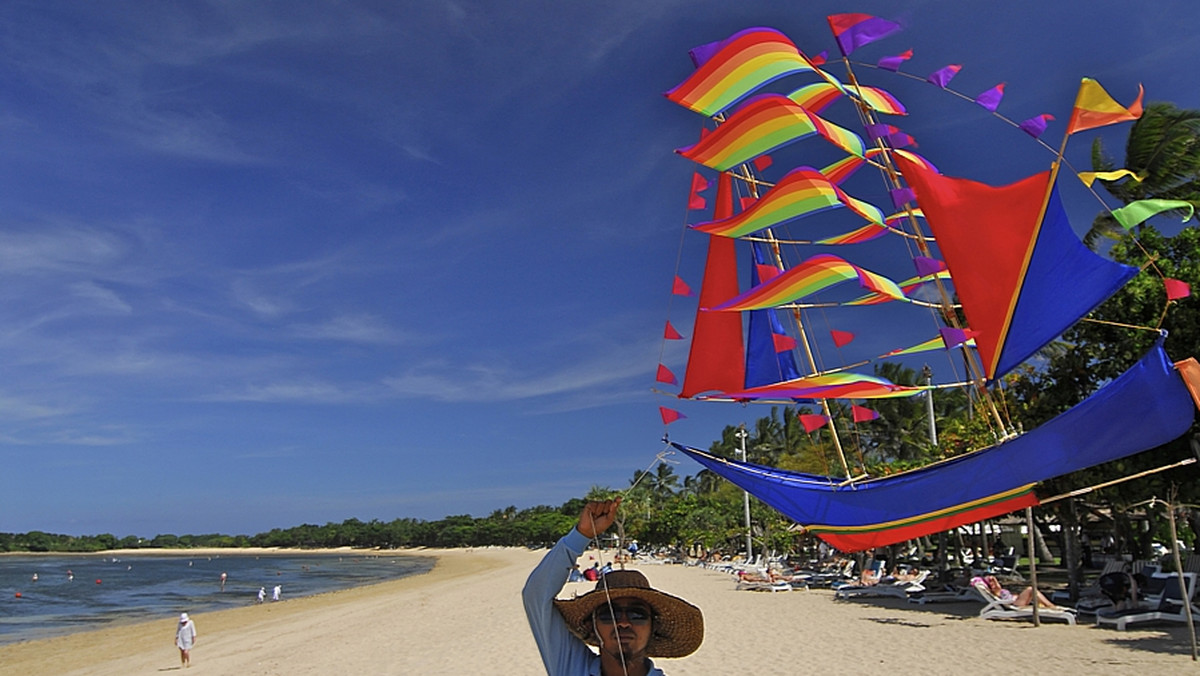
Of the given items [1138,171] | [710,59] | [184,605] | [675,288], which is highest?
[1138,171]

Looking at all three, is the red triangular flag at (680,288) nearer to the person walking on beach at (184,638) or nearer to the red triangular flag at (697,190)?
the red triangular flag at (697,190)

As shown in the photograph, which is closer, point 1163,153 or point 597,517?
point 597,517

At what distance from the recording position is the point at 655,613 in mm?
2447

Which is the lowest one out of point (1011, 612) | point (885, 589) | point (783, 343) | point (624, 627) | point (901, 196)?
point (885, 589)

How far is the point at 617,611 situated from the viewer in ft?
7.69

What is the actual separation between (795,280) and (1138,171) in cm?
1429

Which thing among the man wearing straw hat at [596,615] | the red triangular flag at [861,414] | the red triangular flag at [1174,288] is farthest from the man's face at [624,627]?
the red triangular flag at [861,414]

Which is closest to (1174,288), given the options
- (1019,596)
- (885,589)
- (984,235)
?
(984,235)

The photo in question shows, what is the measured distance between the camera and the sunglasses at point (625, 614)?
2.29m

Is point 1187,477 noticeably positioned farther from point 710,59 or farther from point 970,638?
point 710,59

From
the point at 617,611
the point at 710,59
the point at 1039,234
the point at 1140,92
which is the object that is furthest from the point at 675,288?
the point at 617,611

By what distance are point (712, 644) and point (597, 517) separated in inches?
481

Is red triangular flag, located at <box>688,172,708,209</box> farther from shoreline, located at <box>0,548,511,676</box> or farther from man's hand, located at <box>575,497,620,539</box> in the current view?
shoreline, located at <box>0,548,511,676</box>

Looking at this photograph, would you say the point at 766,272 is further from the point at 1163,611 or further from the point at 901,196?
the point at 1163,611
